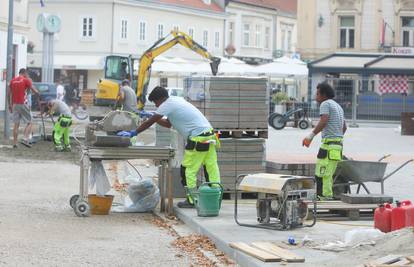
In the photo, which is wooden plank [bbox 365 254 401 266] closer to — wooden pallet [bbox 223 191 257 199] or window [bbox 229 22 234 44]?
wooden pallet [bbox 223 191 257 199]

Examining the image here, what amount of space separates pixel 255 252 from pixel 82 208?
4.05 m

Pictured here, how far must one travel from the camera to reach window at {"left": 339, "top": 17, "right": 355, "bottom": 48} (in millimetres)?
61875

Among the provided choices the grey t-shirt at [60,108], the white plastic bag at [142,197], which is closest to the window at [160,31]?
the grey t-shirt at [60,108]

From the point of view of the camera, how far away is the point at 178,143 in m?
16.3

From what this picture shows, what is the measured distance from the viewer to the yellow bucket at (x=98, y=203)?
13562 mm

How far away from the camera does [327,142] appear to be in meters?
14.0

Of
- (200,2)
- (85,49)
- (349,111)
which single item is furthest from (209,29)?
(349,111)

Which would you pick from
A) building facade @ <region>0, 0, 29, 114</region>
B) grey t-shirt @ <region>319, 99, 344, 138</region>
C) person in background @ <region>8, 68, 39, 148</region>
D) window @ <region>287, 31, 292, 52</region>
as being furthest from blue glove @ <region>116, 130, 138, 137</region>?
window @ <region>287, 31, 292, 52</region>

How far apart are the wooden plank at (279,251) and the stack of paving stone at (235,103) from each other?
5.13 m

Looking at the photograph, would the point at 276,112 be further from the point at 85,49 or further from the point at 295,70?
the point at 85,49

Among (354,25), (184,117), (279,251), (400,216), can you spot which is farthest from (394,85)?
(279,251)

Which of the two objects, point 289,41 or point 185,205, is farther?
point 289,41

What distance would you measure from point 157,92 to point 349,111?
33.3 meters

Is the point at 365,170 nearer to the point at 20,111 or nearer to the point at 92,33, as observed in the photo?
the point at 20,111
